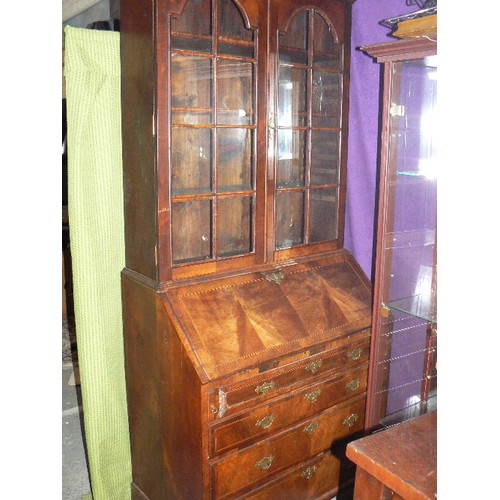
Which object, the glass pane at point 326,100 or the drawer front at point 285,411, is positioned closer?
the drawer front at point 285,411

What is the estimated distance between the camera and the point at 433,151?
2.13m

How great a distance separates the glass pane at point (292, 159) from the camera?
7.94 feet

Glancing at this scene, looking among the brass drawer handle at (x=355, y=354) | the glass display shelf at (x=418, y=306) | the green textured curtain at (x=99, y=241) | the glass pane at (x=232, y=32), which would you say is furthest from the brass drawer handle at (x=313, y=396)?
the glass pane at (x=232, y=32)

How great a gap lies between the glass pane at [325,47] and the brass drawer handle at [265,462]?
5.44 ft

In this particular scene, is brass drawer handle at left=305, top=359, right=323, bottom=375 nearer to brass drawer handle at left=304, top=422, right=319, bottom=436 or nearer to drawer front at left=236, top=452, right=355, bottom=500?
brass drawer handle at left=304, top=422, right=319, bottom=436

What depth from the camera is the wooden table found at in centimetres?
93

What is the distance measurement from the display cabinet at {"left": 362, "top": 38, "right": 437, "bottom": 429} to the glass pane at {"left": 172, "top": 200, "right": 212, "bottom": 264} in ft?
2.32

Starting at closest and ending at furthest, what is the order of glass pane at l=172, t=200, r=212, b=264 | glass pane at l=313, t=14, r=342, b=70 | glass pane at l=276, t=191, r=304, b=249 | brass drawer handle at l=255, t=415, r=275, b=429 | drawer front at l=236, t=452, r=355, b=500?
brass drawer handle at l=255, t=415, r=275, b=429 < drawer front at l=236, t=452, r=355, b=500 < glass pane at l=172, t=200, r=212, b=264 < glass pane at l=313, t=14, r=342, b=70 < glass pane at l=276, t=191, r=304, b=249

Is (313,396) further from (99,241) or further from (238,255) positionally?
(99,241)

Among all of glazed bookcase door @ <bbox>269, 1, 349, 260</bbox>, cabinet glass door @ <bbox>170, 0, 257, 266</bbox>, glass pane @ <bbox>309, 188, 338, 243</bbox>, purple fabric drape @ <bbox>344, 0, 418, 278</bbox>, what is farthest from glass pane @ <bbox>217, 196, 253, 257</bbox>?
purple fabric drape @ <bbox>344, 0, 418, 278</bbox>

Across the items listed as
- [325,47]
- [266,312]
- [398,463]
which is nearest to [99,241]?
[266,312]

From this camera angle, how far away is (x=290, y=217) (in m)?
2.49

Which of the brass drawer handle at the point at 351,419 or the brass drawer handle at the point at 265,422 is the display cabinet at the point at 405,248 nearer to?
the brass drawer handle at the point at 351,419

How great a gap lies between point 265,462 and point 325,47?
177 centimetres
